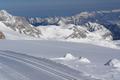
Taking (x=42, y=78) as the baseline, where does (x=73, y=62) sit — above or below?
below

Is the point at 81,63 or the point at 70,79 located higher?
the point at 70,79

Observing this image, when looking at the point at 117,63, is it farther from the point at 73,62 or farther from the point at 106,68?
the point at 73,62

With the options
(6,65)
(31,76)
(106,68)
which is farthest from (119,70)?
(6,65)

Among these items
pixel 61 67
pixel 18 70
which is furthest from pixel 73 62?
pixel 18 70

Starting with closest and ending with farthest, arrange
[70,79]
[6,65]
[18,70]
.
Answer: [70,79]
[18,70]
[6,65]

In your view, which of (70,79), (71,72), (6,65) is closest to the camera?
(70,79)

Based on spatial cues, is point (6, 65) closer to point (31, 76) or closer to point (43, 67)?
point (43, 67)

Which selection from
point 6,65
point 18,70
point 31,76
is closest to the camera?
point 31,76

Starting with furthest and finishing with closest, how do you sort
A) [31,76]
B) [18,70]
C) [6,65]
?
[6,65]
[18,70]
[31,76]

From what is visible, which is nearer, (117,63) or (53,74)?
(53,74)
